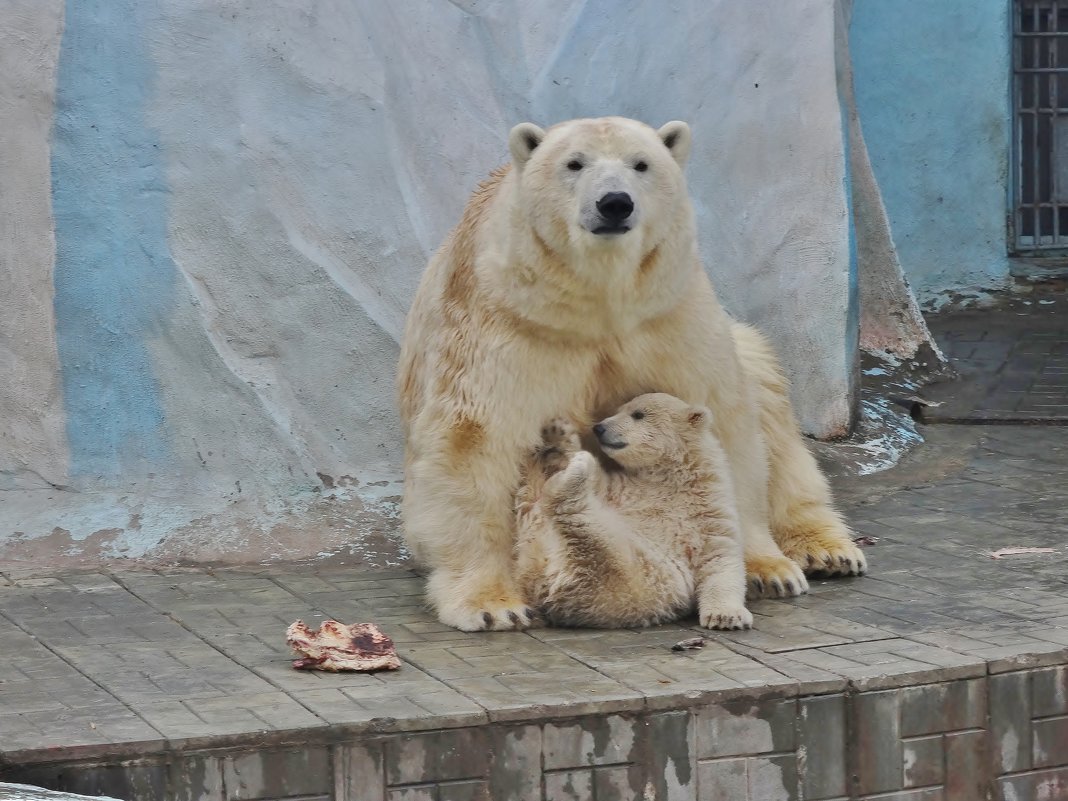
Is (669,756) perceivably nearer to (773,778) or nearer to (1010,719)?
(773,778)

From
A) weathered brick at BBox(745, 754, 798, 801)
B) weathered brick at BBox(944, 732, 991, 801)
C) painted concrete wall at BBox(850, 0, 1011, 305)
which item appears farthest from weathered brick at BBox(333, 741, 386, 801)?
painted concrete wall at BBox(850, 0, 1011, 305)

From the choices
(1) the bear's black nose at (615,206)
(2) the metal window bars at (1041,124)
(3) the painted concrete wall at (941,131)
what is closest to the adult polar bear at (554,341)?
(1) the bear's black nose at (615,206)

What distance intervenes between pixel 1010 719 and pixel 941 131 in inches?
223

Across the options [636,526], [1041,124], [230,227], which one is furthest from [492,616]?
[1041,124]

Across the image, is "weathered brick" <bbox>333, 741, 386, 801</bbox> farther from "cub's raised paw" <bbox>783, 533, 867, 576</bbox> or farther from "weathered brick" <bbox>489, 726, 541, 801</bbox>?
"cub's raised paw" <bbox>783, 533, 867, 576</bbox>

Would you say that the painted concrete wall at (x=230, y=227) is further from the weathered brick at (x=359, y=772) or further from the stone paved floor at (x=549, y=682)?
the weathered brick at (x=359, y=772)

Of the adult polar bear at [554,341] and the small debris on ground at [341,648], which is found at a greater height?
the adult polar bear at [554,341]

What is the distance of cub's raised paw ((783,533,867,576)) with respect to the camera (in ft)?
16.1

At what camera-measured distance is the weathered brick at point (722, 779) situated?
3.72 m

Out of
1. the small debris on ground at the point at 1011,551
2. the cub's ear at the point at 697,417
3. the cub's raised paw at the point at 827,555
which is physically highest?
the cub's ear at the point at 697,417

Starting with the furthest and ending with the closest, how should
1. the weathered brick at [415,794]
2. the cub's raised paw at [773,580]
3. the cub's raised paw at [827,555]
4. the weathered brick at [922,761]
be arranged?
1. the cub's raised paw at [827,555]
2. the cub's raised paw at [773,580]
3. the weathered brick at [922,761]
4. the weathered brick at [415,794]

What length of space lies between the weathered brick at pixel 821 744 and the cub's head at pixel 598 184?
125 cm

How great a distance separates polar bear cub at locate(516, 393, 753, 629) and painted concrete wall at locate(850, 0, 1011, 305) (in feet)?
15.8

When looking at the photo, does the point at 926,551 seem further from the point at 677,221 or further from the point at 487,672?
the point at 487,672
